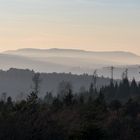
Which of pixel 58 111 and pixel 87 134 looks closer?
pixel 87 134

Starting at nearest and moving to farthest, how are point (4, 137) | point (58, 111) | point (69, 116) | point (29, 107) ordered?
point (4, 137) < point (29, 107) < point (69, 116) < point (58, 111)

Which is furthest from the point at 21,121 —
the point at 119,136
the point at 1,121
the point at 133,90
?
the point at 133,90

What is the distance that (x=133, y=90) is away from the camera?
3533 inches

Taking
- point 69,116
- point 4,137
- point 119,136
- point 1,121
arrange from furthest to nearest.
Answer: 1. point 69,116
2. point 119,136
3. point 1,121
4. point 4,137

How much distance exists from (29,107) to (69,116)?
3.88 meters

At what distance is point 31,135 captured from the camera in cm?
2673

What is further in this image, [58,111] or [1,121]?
[58,111]

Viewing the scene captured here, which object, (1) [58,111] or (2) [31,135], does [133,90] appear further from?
(2) [31,135]

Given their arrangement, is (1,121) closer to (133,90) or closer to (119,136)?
(119,136)

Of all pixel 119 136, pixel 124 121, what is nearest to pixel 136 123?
pixel 124 121

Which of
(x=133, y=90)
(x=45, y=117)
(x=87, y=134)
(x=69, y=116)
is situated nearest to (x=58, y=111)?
(x=69, y=116)

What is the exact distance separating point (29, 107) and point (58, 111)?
6.66 metres

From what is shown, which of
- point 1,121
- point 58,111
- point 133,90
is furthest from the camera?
point 133,90

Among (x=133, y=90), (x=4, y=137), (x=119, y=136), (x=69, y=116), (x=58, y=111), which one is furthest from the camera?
(x=133, y=90)
